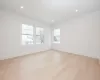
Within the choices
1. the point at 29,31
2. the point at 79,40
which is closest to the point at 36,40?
the point at 29,31

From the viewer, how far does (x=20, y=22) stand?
498 centimetres

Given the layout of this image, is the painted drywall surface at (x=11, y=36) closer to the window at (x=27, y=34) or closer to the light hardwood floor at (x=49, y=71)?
the window at (x=27, y=34)

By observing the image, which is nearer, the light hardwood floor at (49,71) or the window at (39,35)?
the light hardwood floor at (49,71)

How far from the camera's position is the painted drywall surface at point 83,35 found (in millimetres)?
4371

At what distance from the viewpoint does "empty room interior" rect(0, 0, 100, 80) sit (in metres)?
3.40

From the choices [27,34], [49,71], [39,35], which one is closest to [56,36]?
[39,35]

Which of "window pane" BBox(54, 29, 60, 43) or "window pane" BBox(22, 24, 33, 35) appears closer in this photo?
"window pane" BBox(22, 24, 33, 35)

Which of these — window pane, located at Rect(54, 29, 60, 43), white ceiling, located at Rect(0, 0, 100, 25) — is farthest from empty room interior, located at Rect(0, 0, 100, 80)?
window pane, located at Rect(54, 29, 60, 43)

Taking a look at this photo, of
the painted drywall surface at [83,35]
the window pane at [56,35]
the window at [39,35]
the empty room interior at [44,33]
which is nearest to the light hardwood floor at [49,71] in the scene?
the empty room interior at [44,33]

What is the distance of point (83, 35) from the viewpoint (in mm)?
4984

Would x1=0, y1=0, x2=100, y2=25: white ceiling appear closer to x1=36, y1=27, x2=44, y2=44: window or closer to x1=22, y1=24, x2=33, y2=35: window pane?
x1=22, y1=24, x2=33, y2=35: window pane

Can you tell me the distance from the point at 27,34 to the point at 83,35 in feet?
12.0

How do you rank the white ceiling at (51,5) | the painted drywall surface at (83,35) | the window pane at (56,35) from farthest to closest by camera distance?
the window pane at (56,35), the painted drywall surface at (83,35), the white ceiling at (51,5)

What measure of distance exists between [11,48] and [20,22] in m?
1.65
